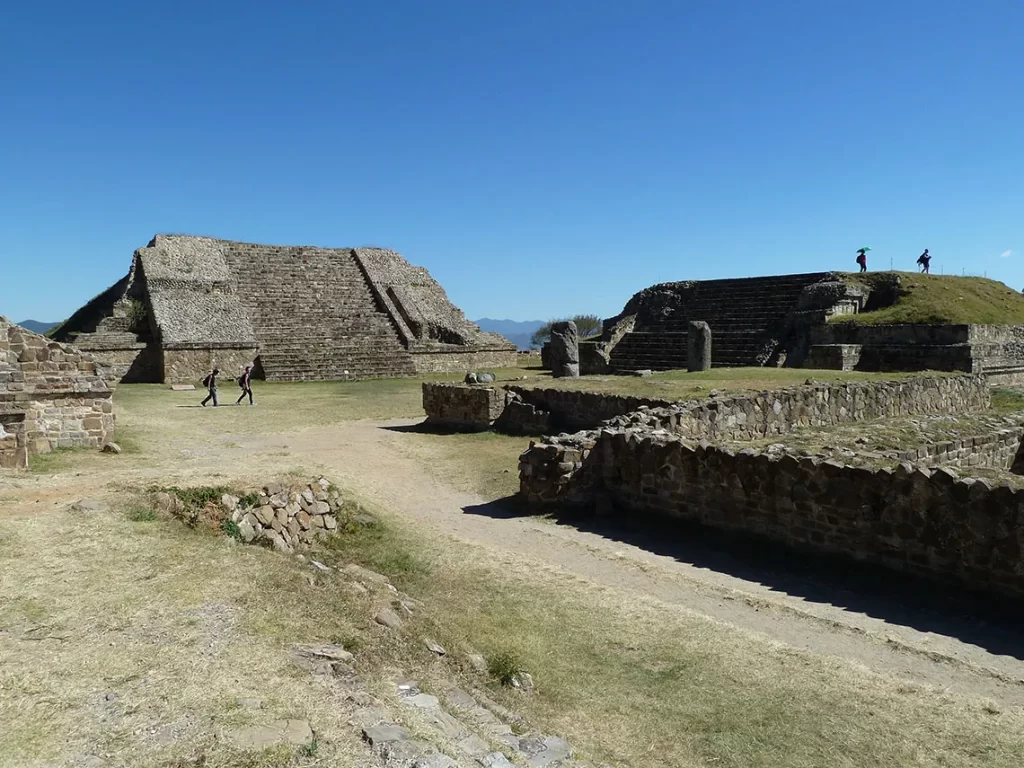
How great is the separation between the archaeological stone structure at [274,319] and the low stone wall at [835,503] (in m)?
22.9

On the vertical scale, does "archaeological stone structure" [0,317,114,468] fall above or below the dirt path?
above

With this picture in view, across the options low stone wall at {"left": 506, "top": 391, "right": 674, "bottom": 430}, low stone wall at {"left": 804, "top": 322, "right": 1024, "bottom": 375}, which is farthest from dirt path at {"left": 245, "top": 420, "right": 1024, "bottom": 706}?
low stone wall at {"left": 804, "top": 322, "right": 1024, "bottom": 375}

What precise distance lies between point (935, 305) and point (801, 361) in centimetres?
522

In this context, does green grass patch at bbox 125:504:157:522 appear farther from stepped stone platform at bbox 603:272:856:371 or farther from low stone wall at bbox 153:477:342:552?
stepped stone platform at bbox 603:272:856:371

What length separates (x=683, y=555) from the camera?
8.41 meters

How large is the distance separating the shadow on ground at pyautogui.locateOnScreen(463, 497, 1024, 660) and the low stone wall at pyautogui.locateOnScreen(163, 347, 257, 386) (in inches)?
942

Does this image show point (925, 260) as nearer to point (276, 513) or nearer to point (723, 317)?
point (723, 317)

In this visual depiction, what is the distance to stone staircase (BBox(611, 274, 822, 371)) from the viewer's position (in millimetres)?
28641

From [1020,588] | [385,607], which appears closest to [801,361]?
[1020,588]

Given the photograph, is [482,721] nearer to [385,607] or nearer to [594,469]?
[385,607]

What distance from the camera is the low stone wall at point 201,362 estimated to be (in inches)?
1161

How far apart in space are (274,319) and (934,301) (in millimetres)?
26925

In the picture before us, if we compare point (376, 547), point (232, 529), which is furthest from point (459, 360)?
point (232, 529)

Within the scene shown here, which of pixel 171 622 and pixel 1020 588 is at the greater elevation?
pixel 171 622
